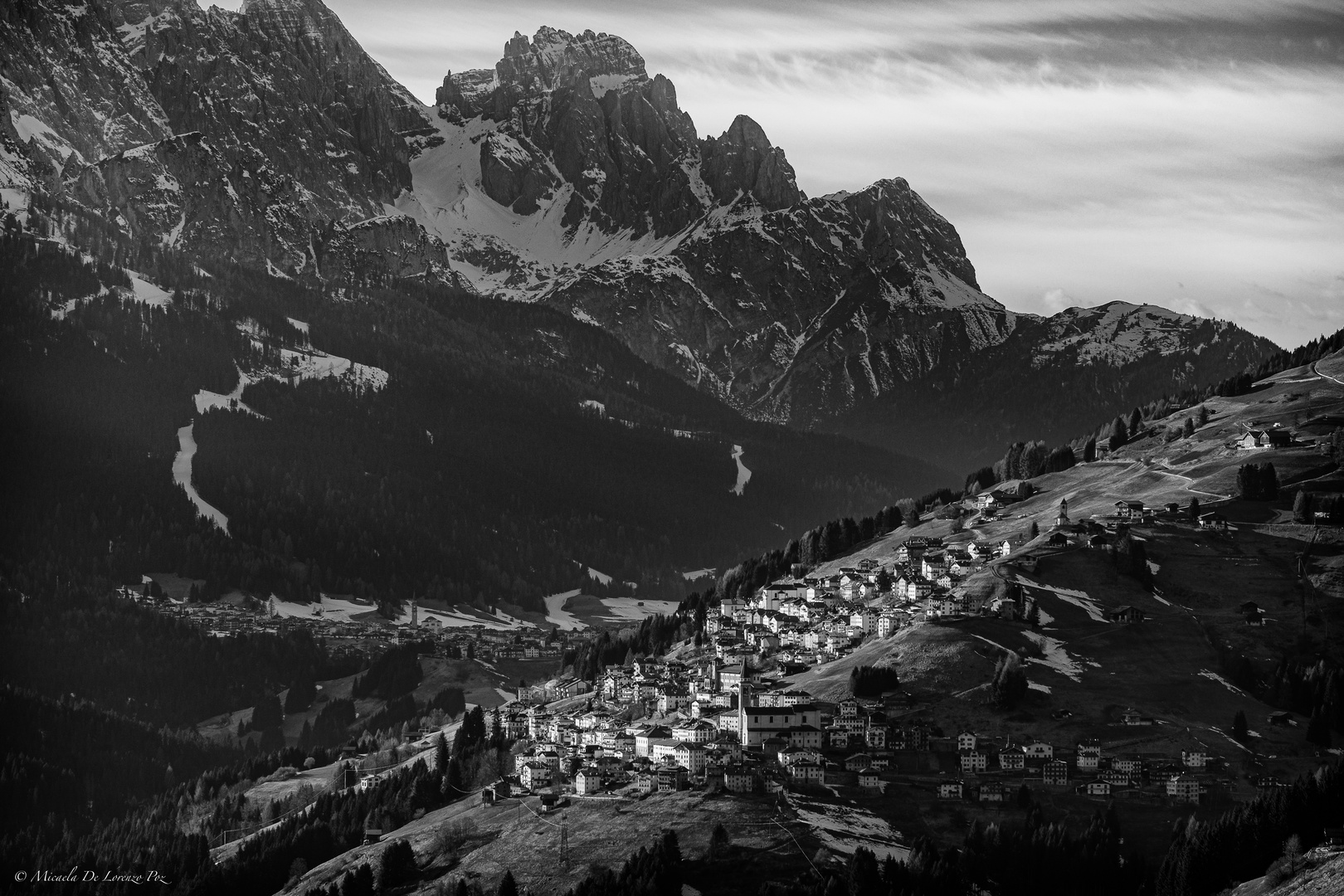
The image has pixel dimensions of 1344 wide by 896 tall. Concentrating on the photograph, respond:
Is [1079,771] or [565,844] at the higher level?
[1079,771]

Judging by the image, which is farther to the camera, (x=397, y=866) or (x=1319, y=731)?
(x=1319, y=731)

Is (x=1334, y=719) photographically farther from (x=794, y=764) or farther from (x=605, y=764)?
(x=605, y=764)

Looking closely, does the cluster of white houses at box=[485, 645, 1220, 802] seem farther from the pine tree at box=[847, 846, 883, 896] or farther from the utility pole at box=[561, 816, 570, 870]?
Result: the pine tree at box=[847, 846, 883, 896]

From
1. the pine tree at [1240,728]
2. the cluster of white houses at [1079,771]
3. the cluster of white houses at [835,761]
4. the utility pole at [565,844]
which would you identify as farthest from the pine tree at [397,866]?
the pine tree at [1240,728]

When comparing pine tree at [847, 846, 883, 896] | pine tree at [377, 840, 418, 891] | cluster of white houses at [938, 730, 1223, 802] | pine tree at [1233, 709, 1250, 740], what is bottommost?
pine tree at [377, 840, 418, 891]

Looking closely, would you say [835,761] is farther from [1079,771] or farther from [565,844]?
[565,844]

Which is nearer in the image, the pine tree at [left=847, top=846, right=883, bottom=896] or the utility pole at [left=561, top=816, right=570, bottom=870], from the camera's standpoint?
the pine tree at [left=847, top=846, right=883, bottom=896]

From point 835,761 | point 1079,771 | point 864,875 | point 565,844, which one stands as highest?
point 1079,771

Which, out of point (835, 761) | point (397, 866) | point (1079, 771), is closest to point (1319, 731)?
point (1079, 771)

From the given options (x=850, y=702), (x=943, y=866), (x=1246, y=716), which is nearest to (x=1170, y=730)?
(x=1246, y=716)

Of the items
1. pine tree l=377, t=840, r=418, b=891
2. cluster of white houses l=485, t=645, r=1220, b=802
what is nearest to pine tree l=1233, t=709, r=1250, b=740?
cluster of white houses l=485, t=645, r=1220, b=802

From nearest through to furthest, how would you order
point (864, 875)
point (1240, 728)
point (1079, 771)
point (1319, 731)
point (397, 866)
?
point (864, 875) < point (397, 866) < point (1079, 771) < point (1240, 728) < point (1319, 731)
